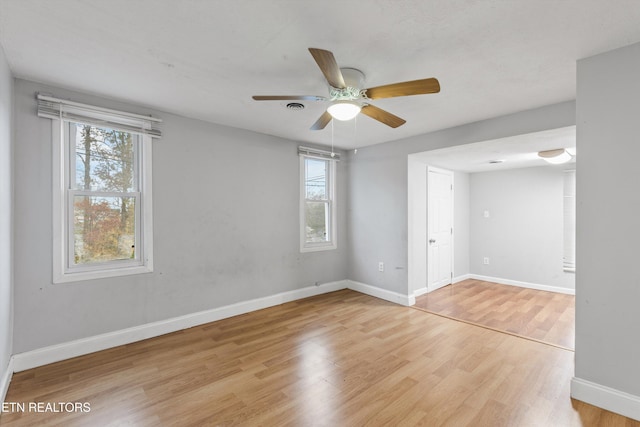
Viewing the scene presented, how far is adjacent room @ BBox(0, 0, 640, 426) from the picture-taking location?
1781 millimetres

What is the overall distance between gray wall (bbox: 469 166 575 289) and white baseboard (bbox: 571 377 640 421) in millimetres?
3455

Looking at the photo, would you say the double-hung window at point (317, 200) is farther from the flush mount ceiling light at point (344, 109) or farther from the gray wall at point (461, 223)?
the gray wall at point (461, 223)

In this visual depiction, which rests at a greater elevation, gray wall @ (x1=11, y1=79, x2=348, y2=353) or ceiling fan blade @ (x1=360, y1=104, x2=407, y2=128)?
ceiling fan blade @ (x1=360, y1=104, x2=407, y2=128)

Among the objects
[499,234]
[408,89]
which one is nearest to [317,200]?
[408,89]

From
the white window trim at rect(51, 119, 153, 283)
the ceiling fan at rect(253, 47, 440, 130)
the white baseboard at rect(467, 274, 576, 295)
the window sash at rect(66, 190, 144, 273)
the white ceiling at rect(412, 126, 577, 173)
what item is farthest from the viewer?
the white baseboard at rect(467, 274, 576, 295)

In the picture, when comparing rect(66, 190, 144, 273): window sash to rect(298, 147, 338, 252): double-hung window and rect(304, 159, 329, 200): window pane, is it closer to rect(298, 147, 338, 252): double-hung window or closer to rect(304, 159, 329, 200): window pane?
rect(298, 147, 338, 252): double-hung window

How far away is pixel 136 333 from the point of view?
9.58ft

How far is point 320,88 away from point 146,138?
1.94 meters

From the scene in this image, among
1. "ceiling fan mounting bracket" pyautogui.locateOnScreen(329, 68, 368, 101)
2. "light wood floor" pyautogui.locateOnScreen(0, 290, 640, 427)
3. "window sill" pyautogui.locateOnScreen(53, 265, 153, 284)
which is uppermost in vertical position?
"ceiling fan mounting bracket" pyautogui.locateOnScreen(329, 68, 368, 101)

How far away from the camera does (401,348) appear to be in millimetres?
2812

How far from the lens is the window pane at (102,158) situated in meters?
2.68

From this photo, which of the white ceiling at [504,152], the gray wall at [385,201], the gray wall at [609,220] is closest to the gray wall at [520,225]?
the white ceiling at [504,152]

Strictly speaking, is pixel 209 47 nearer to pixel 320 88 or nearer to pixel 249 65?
pixel 249 65

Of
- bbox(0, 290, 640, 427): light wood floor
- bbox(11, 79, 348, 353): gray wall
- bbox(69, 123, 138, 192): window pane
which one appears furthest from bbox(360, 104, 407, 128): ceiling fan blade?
bbox(69, 123, 138, 192): window pane
